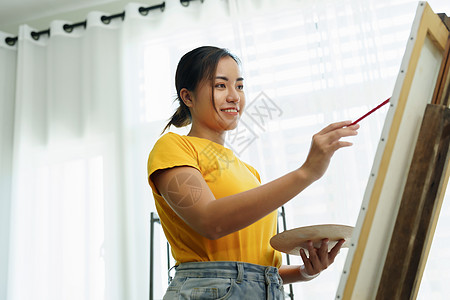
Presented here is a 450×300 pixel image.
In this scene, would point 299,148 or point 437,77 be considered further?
point 299,148

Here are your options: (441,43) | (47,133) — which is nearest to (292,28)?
(47,133)

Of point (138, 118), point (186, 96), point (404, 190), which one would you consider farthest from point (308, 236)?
point (138, 118)

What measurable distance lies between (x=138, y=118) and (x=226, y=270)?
204 centimetres

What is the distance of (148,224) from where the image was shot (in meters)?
2.82

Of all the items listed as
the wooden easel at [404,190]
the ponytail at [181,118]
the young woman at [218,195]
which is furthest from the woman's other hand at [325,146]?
the ponytail at [181,118]

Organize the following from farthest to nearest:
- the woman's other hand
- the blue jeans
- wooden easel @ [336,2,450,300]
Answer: the blue jeans, the woman's other hand, wooden easel @ [336,2,450,300]

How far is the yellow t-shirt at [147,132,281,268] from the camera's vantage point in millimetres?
1099

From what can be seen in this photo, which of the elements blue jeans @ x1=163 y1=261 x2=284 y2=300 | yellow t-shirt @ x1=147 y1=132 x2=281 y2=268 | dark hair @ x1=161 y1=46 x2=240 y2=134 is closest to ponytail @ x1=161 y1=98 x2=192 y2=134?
dark hair @ x1=161 y1=46 x2=240 y2=134

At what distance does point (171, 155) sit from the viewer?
1094 mm

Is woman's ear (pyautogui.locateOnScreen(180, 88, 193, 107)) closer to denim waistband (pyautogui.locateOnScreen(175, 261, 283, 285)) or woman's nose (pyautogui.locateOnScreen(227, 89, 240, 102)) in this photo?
woman's nose (pyautogui.locateOnScreen(227, 89, 240, 102))

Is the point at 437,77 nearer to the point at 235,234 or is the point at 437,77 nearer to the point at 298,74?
the point at 235,234

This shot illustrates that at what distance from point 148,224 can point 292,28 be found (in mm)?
Answer: 1357

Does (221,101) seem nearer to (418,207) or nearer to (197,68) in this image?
(197,68)

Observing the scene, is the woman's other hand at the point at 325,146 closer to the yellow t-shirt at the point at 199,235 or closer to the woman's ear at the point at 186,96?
the yellow t-shirt at the point at 199,235
